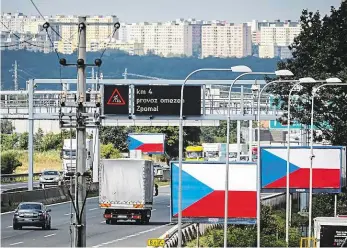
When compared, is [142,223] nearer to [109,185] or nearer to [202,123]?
[109,185]

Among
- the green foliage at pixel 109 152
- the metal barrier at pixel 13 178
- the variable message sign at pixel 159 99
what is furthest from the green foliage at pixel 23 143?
the variable message sign at pixel 159 99

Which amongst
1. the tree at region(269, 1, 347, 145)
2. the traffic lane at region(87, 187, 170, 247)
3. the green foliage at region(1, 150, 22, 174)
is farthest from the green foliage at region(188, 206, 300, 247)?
the green foliage at region(1, 150, 22, 174)

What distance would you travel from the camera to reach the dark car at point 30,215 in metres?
59.9

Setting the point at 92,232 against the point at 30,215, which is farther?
the point at 30,215

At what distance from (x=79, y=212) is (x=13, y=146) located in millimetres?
111340

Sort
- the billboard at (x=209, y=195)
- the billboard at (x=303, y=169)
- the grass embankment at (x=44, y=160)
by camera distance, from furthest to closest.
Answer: the grass embankment at (x=44, y=160) → the billboard at (x=303, y=169) → the billboard at (x=209, y=195)

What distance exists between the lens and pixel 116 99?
244ft

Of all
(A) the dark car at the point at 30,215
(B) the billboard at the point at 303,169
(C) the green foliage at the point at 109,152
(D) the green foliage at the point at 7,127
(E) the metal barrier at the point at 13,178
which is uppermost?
(D) the green foliage at the point at 7,127

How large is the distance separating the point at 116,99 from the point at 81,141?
40735mm

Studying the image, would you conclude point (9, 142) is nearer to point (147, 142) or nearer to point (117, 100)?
point (147, 142)

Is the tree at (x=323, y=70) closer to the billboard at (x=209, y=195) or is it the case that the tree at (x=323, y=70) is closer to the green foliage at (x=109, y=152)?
the billboard at (x=209, y=195)

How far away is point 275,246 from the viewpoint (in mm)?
52781

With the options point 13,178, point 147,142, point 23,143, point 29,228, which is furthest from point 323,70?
point 23,143

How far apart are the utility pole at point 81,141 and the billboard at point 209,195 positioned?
18.5m
